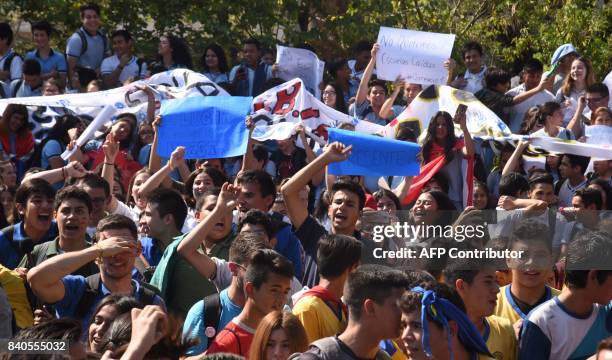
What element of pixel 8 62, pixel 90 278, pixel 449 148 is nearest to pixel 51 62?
pixel 8 62

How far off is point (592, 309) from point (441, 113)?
15.7 feet

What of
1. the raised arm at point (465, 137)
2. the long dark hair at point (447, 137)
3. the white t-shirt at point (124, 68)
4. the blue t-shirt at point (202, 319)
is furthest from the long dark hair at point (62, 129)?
the blue t-shirt at point (202, 319)

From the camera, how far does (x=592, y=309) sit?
22.7 ft

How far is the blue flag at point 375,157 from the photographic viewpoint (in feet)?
33.5

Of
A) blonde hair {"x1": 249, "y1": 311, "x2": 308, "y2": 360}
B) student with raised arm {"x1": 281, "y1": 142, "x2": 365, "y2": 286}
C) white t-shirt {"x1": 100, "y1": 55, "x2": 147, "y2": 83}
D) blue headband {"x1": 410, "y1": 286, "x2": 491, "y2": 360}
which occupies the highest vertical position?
blue headband {"x1": 410, "y1": 286, "x2": 491, "y2": 360}

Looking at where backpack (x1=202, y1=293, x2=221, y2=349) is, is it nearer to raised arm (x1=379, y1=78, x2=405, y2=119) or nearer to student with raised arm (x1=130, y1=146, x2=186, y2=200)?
student with raised arm (x1=130, y1=146, x2=186, y2=200)

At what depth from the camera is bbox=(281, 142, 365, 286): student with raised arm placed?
27.8ft

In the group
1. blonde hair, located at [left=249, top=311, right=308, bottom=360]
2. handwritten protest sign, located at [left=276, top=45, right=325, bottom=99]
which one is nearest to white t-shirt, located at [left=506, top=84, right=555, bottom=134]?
handwritten protest sign, located at [left=276, top=45, right=325, bottom=99]

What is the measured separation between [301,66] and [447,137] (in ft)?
9.41

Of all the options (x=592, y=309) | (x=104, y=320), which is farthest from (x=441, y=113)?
(x=104, y=320)

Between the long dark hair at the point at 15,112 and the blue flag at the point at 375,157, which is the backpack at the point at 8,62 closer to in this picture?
the long dark hair at the point at 15,112

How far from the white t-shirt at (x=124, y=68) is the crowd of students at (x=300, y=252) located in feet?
6.30

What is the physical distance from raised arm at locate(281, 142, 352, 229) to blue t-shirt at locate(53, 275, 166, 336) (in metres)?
1.42

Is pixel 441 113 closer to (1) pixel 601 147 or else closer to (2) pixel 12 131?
(1) pixel 601 147
